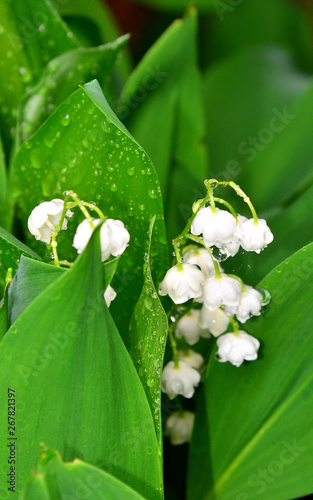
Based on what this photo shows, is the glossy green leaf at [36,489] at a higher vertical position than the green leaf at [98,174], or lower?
lower

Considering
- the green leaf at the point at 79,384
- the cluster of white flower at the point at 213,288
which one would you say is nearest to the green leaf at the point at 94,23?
the cluster of white flower at the point at 213,288

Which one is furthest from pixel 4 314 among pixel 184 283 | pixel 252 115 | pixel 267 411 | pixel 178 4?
pixel 178 4

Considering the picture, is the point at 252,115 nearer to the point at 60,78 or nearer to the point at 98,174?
the point at 60,78

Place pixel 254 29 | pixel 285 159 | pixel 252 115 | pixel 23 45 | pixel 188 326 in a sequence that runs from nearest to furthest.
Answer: pixel 188 326 → pixel 23 45 → pixel 285 159 → pixel 252 115 → pixel 254 29

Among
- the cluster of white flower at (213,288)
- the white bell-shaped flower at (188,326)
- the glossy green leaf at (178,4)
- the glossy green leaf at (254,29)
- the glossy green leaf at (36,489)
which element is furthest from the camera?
the glossy green leaf at (254,29)

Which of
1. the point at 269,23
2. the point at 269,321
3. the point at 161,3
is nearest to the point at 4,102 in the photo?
the point at 269,321

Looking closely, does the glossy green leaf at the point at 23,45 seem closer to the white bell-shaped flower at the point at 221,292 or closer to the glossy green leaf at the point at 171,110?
the glossy green leaf at the point at 171,110

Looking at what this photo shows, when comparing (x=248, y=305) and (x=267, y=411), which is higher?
(x=248, y=305)
